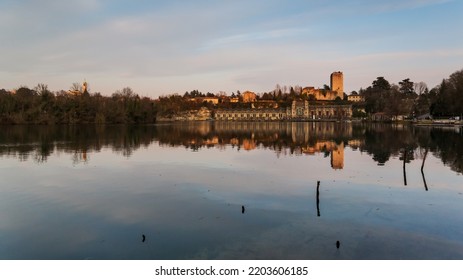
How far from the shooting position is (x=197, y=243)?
11.4 meters

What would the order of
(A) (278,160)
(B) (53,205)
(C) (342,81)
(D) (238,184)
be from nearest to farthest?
1. (B) (53,205)
2. (D) (238,184)
3. (A) (278,160)
4. (C) (342,81)

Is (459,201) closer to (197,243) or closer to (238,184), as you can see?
(238,184)

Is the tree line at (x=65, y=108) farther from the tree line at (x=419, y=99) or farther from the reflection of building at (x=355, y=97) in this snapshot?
the reflection of building at (x=355, y=97)

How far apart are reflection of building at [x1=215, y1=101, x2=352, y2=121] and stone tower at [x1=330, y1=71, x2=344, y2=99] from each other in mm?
23027

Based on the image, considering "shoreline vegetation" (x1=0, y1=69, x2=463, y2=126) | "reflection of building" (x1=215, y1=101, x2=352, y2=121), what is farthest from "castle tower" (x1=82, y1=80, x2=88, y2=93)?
"reflection of building" (x1=215, y1=101, x2=352, y2=121)

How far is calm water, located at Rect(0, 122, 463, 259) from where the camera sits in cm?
1109

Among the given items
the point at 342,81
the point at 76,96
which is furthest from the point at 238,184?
the point at 342,81

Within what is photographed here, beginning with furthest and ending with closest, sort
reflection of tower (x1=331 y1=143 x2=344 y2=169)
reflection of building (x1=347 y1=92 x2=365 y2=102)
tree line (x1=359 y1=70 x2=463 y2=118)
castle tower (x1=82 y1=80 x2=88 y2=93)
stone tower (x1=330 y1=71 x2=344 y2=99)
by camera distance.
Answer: stone tower (x1=330 y1=71 x2=344 y2=99)
reflection of building (x1=347 y1=92 x2=365 y2=102)
castle tower (x1=82 y1=80 x2=88 y2=93)
tree line (x1=359 y1=70 x2=463 y2=118)
reflection of tower (x1=331 y1=143 x2=344 y2=169)

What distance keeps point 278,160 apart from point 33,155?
18542 millimetres

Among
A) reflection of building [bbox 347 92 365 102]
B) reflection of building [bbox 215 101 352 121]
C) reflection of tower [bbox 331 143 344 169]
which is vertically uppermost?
reflection of building [bbox 347 92 365 102]

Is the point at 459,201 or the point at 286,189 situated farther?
the point at 286,189

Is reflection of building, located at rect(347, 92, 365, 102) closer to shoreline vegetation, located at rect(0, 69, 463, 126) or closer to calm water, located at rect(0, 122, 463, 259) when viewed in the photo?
shoreline vegetation, located at rect(0, 69, 463, 126)

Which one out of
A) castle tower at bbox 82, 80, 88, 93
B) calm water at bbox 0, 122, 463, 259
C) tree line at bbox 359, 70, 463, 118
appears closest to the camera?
calm water at bbox 0, 122, 463, 259
